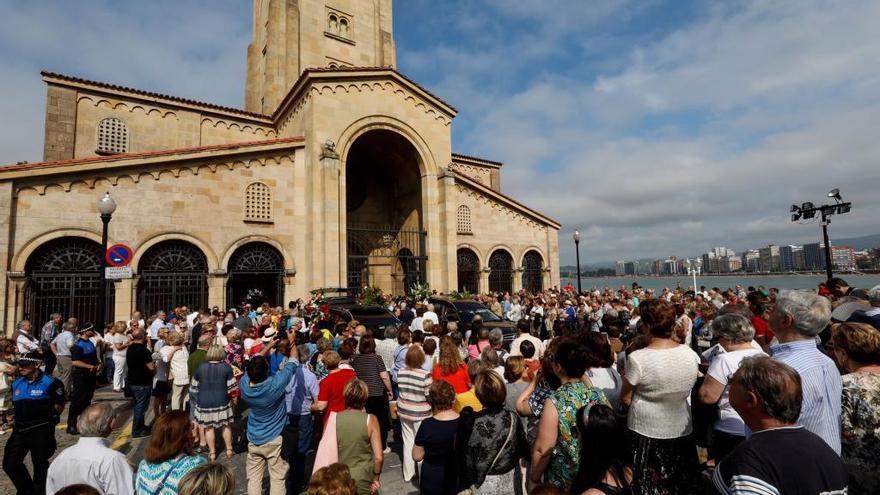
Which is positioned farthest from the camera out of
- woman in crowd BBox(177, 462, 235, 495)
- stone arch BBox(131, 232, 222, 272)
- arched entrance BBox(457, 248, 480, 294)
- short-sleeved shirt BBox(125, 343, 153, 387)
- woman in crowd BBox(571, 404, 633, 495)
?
arched entrance BBox(457, 248, 480, 294)

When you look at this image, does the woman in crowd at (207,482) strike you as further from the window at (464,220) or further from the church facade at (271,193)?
the window at (464,220)

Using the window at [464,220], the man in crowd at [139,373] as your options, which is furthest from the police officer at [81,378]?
the window at [464,220]

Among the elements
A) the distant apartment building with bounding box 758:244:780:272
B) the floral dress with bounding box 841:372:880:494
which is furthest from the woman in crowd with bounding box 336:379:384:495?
the distant apartment building with bounding box 758:244:780:272

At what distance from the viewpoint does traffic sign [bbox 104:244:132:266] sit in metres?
10.8

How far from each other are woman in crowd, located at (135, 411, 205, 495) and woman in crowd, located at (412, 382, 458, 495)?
1591mm

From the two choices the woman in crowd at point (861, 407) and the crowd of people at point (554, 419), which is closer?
the crowd of people at point (554, 419)

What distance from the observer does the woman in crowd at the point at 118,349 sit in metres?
8.62

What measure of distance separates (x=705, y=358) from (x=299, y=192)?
15388 millimetres

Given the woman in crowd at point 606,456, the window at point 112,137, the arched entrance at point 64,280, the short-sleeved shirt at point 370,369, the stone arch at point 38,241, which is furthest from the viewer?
the window at point 112,137

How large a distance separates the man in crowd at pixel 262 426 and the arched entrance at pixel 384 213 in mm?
15147

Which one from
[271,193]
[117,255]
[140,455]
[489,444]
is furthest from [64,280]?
[489,444]

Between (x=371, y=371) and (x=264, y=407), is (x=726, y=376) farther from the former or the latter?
(x=264, y=407)

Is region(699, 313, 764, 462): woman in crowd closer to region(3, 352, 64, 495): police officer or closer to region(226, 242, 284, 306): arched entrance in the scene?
region(3, 352, 64, 495): police officer

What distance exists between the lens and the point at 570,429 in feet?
8.98
